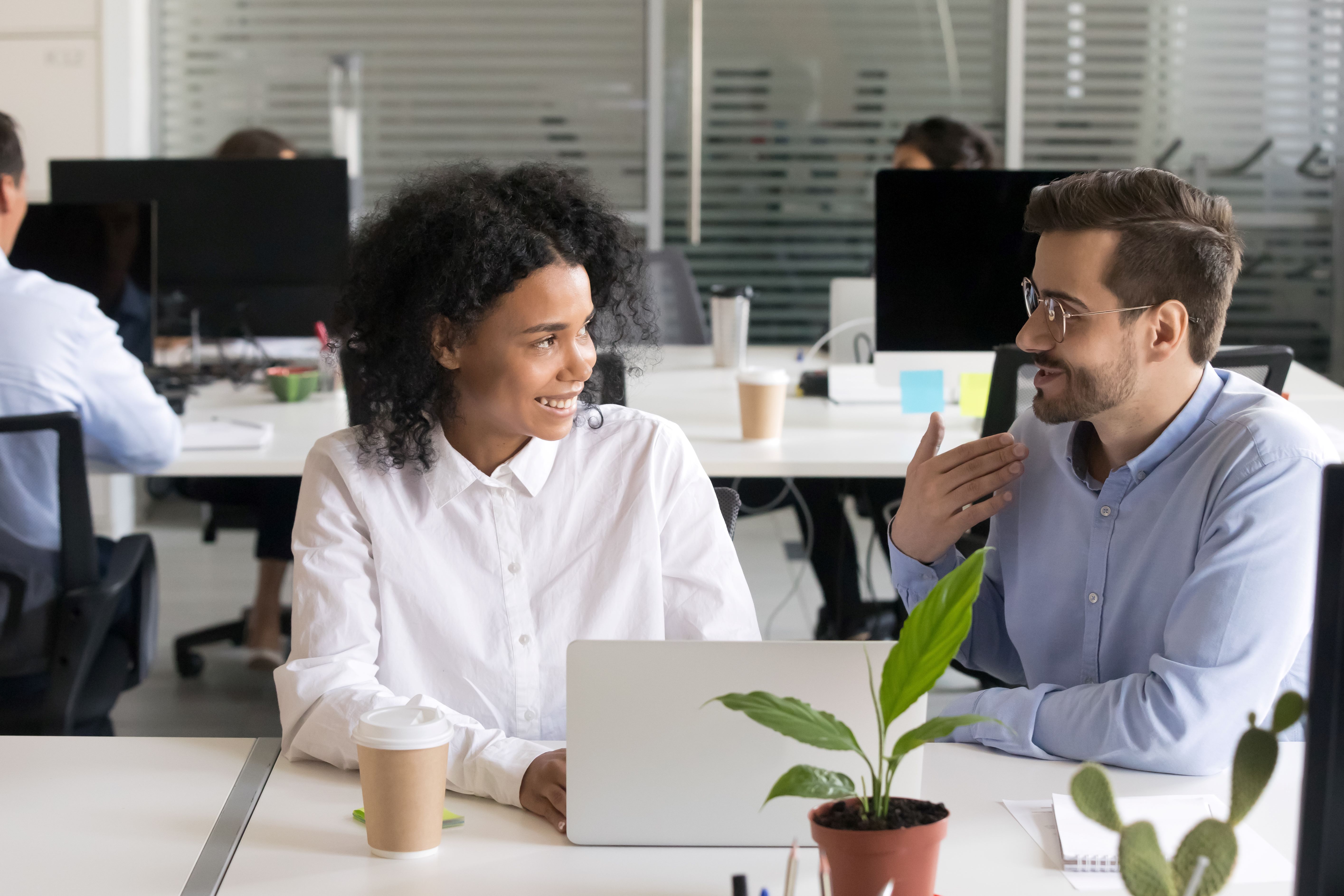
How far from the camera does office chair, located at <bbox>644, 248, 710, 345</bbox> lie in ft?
13.1

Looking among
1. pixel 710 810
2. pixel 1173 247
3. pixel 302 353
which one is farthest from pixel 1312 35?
pixel 710 810

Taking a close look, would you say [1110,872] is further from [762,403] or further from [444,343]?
[762,403]

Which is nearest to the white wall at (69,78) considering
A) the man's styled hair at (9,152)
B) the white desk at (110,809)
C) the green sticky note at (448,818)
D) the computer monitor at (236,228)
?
the computer monitor at (236,228)

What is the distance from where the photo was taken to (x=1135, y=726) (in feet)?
3.94

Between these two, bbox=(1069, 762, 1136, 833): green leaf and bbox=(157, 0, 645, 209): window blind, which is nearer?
bbox=(1069, 762, 1136, 833): green leaf

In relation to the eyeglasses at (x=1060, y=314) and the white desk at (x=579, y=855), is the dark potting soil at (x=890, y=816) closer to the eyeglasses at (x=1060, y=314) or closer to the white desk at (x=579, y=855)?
the white desk at (x=579, y=855)

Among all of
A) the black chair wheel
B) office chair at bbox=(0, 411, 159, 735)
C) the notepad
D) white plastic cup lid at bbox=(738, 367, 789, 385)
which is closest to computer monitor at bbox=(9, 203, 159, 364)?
the notepad

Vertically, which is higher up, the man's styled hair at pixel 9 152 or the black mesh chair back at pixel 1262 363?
the man's styled hair at pixel 9 152

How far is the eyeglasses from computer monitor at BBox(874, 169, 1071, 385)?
118cm

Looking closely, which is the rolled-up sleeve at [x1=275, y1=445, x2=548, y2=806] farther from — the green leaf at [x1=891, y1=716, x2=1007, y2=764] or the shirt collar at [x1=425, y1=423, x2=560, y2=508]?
the green leaf at [x1=891, y1=716, x2=1007, y2=764]

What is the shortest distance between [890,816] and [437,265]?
80 cm

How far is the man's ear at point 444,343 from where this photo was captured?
4.77ft

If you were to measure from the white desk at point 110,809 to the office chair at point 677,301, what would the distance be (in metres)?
2.83

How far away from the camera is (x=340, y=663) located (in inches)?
50.6
